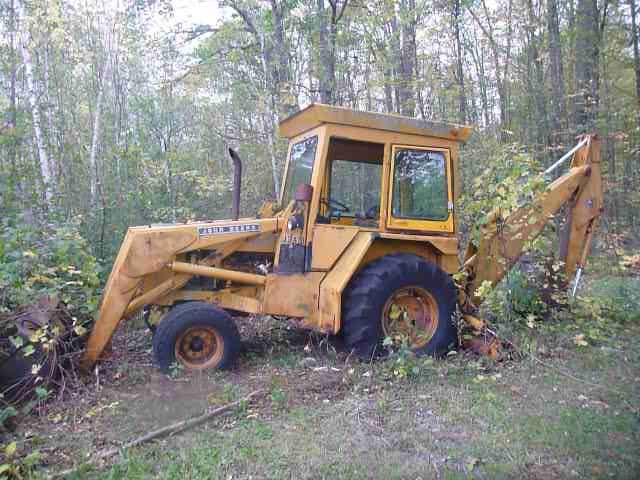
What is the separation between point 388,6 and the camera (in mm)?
12266

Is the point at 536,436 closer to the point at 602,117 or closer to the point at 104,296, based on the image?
the point at 104,296

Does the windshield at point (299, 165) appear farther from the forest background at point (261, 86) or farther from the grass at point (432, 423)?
the forest background at point (261, 86)

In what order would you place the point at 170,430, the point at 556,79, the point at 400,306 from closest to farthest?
1. the point at 170,430
2. the point at 400,306
3. the point at 556,79

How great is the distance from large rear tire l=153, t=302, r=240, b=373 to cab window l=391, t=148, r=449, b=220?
1959 mm

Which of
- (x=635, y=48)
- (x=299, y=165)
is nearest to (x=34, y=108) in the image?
(x=299, y=165)

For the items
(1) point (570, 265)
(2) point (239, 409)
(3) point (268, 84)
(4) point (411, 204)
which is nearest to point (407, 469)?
(2) point (239, 409)

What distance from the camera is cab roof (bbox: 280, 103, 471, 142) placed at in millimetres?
4789

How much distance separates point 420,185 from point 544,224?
1454 mm

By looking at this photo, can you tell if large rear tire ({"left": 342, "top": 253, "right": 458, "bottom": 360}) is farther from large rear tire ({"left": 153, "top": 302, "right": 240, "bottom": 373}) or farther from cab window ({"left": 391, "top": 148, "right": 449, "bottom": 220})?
large rear tire ({"left": 153, "top": 302, "right": 240, "bottom": 373})

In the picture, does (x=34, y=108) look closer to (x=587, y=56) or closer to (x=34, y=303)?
(x=34, y=303)

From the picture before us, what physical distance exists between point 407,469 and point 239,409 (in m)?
1.38

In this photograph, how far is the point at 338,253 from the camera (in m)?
5.00

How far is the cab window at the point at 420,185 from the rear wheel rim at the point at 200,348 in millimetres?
2070

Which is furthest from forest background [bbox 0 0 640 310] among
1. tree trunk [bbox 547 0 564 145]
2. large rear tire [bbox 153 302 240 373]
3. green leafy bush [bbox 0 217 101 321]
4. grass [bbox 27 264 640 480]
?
grass [bbox 27 264 640 480]
